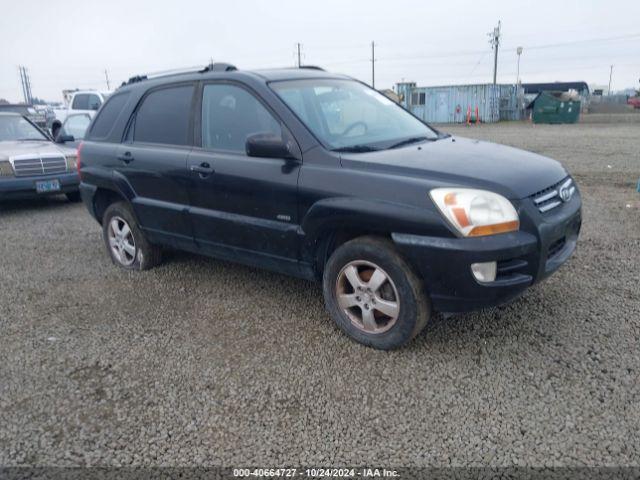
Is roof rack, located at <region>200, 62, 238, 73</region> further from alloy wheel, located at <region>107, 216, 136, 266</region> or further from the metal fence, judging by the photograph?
the metal fence

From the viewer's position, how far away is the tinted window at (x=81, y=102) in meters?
16.2

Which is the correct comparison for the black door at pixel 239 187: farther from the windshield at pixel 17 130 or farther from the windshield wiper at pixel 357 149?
the windshield at pixel 17 130

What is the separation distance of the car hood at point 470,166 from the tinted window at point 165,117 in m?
1.67

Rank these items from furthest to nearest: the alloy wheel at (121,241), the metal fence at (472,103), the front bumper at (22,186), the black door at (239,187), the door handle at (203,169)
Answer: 1. the metal fence at (472,103)
2. the front bumper at (22,186)
3. the alloy wheel at (121,241)
4. the door handle at (203,169)
5. the black door at (239,187)

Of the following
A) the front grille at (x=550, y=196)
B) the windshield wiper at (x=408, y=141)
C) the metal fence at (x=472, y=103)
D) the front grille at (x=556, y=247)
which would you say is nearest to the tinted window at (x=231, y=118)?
the windshield wiper at (x=408, y=141)

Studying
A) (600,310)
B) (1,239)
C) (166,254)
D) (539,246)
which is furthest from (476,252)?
(1,239)

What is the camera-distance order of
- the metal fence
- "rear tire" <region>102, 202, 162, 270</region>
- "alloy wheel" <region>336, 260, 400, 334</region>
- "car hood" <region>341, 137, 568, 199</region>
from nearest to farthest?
"car hood" <region>341, 137, 568, 199</region> < "alloy wheel" <region>336, 260, 400, 334</region> < "rear tire" <region>102, 202, 162, 270</region> < the metal fence

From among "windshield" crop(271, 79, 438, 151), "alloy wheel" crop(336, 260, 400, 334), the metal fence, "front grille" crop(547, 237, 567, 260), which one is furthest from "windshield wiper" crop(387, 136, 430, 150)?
the metal fence

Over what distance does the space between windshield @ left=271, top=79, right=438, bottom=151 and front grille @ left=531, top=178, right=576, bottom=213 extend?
108 cm

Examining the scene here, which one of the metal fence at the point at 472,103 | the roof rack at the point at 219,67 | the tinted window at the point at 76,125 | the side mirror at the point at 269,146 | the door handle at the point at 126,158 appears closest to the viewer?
the side mirror at the point at 269,146

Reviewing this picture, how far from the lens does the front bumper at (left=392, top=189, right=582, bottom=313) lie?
9.85 feet

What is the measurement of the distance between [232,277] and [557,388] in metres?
2.96

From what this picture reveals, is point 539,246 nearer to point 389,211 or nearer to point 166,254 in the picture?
point 389,211

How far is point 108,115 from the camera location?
17.1 feet
